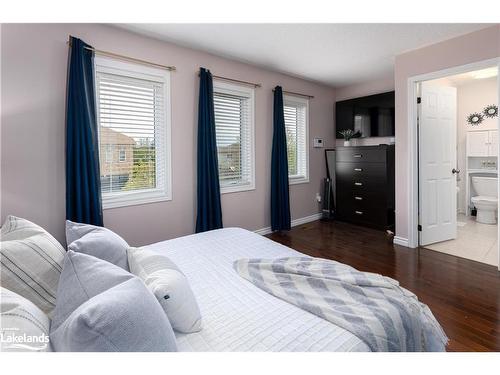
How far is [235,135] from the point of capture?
3.94 metres

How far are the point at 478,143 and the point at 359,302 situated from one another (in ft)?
17.8

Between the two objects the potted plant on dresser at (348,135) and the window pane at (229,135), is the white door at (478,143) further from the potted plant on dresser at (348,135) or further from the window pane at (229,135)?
the window pane at (229,135)

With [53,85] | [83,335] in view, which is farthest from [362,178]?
[83,335]

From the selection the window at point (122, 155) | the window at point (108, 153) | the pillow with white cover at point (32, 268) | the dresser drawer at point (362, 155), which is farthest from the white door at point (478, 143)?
the pillow with white cover at point (32, 268)

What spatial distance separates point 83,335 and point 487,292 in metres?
3.01

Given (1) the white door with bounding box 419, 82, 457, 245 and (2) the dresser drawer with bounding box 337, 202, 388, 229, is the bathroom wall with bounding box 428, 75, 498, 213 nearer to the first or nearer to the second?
(1) the white door with bounding box 419, 82, 457, 245

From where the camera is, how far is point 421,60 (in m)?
3.37

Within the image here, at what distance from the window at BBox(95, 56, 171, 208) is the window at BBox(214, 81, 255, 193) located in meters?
0.80

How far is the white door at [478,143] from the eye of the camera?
4.95m

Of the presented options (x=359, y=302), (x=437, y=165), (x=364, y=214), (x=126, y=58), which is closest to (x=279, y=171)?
(x=364, y=214)

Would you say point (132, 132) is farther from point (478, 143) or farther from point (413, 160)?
point (478, 143)

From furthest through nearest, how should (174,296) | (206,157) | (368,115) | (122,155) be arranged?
(368,115) → (206,157) → (122,155) → (174,296)

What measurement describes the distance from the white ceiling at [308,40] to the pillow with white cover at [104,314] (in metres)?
2.57

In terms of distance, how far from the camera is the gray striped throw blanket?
43.3 inches
